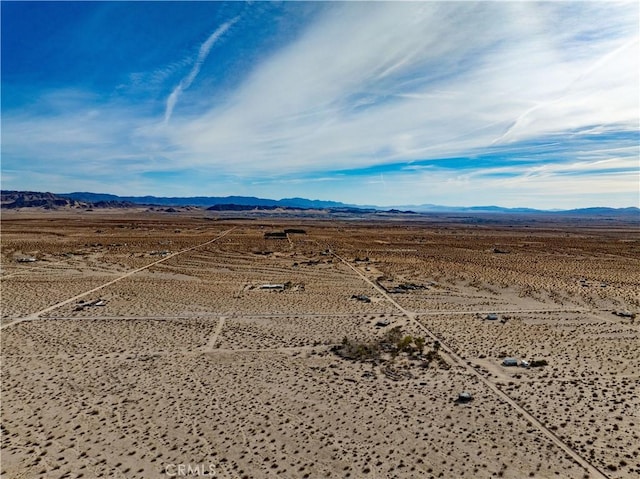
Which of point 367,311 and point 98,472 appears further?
point 367,311

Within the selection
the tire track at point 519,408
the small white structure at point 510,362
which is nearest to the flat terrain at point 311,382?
the tire track at point 519,408

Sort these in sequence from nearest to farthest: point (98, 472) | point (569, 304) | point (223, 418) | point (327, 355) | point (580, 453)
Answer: point (98, 472)
point (580, 453)
point (223, 418)
point (327, 355)
point (569, 304)

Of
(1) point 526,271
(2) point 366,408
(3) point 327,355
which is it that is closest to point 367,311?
(3) point 327,355

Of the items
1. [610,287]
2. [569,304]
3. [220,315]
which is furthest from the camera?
[610,287]

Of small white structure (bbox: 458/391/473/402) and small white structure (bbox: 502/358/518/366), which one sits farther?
small white structure (bbox: 502/358/518/366)

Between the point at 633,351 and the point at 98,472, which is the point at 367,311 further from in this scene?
the point at 98,472

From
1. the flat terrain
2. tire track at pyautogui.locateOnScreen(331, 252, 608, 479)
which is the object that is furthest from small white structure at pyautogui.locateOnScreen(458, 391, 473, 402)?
tire track at pyautogui.locateOnScreen(331, 252, 608, 479)

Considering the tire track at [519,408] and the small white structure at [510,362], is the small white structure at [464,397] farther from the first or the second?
the small white structure at [510,362]

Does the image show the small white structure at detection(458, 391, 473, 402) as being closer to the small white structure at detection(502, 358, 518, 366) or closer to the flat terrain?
the flat terrain

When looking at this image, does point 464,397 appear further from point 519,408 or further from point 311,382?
point 311,382
